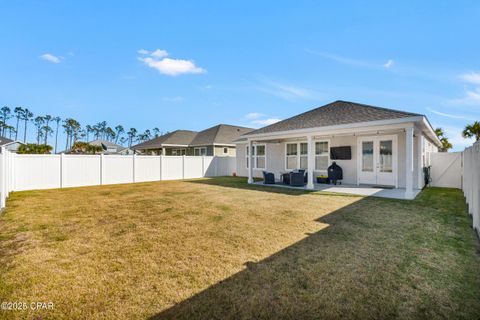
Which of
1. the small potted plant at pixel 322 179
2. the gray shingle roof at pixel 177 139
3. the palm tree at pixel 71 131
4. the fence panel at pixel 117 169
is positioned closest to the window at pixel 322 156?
the small potted plant at pixel 322 179

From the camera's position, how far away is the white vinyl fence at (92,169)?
11516mm

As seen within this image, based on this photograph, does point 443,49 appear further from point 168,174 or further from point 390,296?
point 168,174

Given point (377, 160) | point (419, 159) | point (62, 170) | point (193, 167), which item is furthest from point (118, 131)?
point (419, 159)

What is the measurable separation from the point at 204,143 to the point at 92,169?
36.6ft

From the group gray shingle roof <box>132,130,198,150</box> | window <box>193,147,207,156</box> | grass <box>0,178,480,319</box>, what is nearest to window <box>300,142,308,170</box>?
grass <box>0,178,480,319</box>

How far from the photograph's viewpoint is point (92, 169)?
13.9 metres

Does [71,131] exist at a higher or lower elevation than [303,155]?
higher

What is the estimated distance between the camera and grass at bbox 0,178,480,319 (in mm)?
2438

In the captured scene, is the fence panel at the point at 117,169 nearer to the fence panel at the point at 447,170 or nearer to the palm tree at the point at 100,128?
the fence panel at the point at 447,170

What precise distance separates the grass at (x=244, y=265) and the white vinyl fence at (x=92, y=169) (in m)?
5.06

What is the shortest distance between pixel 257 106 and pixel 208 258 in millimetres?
19316

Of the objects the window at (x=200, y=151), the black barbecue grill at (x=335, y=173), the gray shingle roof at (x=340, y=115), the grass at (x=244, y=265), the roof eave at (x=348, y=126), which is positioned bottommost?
the grass at (x=244, y=265)

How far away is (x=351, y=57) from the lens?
12.1m

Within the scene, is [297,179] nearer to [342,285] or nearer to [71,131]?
[342,285]
